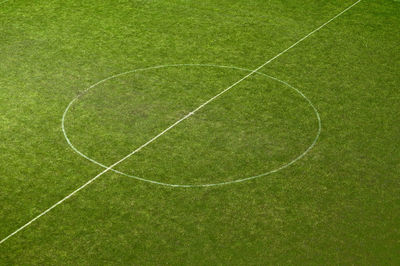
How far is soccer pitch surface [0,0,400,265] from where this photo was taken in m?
4.95

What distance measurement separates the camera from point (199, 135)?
6262 millimetres

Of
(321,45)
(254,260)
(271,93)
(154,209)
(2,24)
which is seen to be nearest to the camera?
(254,260)

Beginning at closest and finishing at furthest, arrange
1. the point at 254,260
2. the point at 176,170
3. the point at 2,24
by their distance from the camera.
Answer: the point at 254,260 → the point at 176,170 → the point at 2,24

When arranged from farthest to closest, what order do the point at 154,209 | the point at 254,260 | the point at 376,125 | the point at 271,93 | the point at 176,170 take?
the point at 271,93, the point at 376,125, the point at 176,170, the point at 154,209, the point at 254,260

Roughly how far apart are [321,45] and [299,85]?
123cm

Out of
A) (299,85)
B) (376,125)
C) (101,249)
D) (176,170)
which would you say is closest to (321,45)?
(299,85)

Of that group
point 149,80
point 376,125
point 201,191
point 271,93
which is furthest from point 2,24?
point 376,125

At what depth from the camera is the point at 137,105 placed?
6793 millimetres

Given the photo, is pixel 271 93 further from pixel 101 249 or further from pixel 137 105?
pixel 101 249

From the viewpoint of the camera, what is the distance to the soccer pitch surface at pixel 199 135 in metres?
4.95

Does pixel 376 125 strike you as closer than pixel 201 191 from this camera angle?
No

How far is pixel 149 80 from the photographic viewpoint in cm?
731

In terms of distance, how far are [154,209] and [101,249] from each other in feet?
2.04

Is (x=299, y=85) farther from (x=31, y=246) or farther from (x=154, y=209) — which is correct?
(x=31, y=246)
